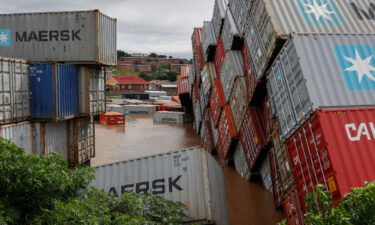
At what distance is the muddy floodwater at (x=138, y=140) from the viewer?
1184 inches

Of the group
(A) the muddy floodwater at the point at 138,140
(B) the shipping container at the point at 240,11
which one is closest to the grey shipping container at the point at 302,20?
(B) the shipping container at the point at 240,11

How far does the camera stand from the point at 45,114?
1803 centimetres

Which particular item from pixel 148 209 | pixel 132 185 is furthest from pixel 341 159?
pixel 132 185

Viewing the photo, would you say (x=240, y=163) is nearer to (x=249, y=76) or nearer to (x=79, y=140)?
(x=249, y=76)

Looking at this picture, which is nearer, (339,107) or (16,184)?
(16,184)

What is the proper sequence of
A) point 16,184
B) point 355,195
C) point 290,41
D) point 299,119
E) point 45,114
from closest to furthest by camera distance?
point 355,195 < point 16,184 < point 299,119 < point 290,41 < point 45,114

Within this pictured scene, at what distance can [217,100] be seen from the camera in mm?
23969

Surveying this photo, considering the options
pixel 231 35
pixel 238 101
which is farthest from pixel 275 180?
pixel 231 35

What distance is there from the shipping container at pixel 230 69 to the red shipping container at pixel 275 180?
204 inches

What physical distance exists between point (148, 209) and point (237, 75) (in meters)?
10.6

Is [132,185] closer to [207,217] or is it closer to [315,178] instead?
[207,217]

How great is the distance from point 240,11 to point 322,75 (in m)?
10.6

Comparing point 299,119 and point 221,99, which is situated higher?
point 221,99

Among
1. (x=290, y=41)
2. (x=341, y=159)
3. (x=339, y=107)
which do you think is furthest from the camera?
(x=290, y=41)
